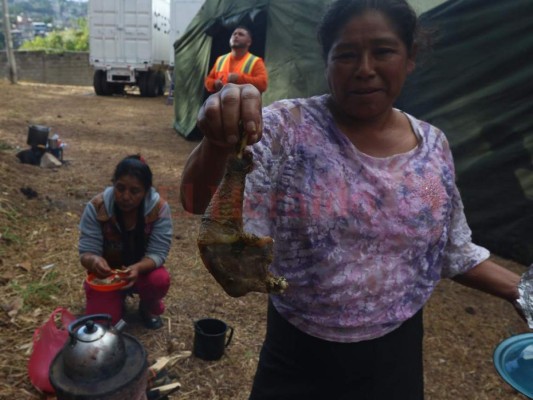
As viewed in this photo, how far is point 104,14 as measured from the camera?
15.2m

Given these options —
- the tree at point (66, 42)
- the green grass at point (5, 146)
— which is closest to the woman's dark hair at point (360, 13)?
the green grass at point (5, 146)

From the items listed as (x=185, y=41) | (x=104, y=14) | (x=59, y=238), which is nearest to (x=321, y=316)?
(x=59, y=238)

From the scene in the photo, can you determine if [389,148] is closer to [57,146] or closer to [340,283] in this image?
[340,283]

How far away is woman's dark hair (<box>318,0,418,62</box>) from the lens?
3.86ft

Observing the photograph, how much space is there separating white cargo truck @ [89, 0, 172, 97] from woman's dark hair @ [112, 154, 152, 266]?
13.4 meters

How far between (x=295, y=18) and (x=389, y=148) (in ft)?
17.5

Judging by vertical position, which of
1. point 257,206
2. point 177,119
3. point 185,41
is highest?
point 257,206

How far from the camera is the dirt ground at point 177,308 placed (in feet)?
9.18

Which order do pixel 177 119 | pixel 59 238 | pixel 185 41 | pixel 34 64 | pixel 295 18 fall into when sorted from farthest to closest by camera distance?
pixel 34 64 → pixel 177 119 → pixel 185 41 → pixel 295 18 → pixel 59 238

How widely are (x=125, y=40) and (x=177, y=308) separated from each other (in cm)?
1392

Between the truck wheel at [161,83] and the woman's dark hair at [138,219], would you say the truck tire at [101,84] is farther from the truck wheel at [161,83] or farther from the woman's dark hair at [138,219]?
the woman's dark hair at [138,219]

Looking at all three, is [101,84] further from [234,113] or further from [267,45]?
[234,113]

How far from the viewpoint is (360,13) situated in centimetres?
117

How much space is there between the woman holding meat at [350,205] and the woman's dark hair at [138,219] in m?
1.74
